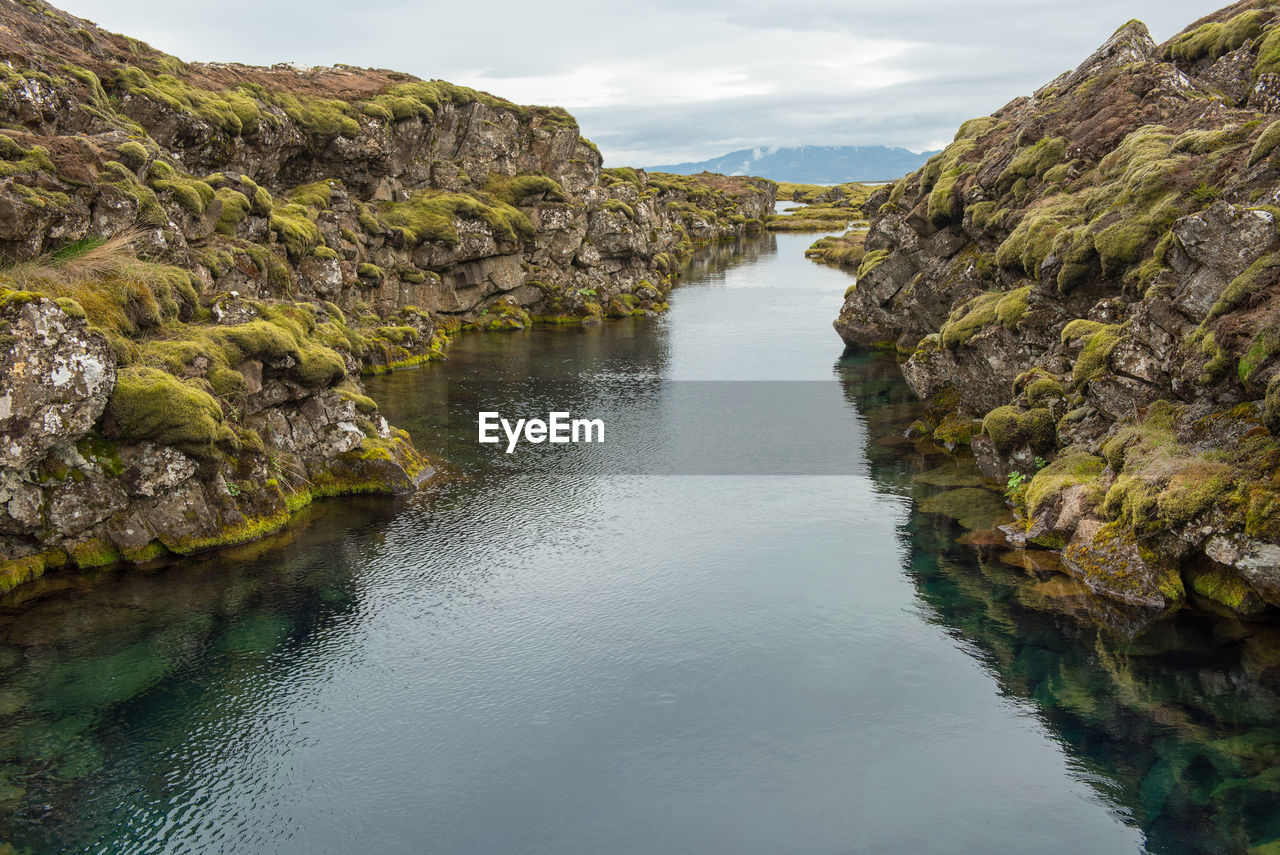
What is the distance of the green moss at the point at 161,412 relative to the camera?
136ft

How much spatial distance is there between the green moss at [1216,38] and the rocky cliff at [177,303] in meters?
63.7

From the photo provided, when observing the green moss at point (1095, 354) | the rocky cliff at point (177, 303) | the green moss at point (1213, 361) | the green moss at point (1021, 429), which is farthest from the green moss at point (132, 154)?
the green moss at point (1213, 361)

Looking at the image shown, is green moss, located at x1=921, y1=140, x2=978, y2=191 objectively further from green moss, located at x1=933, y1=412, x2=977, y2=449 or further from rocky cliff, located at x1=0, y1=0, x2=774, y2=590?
rocky cliff, located at x1=0, y1=0, x2=774, y2=590

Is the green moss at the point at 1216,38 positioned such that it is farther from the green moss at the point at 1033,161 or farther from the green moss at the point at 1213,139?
the green moss at the point at 1213,139

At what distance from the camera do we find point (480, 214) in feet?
364

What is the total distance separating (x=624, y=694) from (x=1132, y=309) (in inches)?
1354

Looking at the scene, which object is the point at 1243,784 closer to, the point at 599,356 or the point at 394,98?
the point at 599,356

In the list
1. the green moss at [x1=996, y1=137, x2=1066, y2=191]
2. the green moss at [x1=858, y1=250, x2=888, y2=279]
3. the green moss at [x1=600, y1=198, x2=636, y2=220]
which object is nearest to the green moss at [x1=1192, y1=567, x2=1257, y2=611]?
the green moss at [x1=996, y1=137, x2=1066, y2=191]

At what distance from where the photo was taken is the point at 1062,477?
45.3m

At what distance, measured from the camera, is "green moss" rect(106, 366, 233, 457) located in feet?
136

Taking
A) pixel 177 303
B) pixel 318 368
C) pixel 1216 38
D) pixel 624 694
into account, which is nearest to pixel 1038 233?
pixel 1216 38

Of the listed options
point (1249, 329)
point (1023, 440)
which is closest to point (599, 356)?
point (1023, 440)

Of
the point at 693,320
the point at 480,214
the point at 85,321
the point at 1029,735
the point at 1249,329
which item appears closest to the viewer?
the point at 1029,735

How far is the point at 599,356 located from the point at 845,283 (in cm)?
6822
